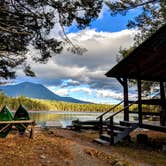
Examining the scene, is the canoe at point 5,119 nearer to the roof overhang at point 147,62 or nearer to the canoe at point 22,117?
the canoe at point 22,117

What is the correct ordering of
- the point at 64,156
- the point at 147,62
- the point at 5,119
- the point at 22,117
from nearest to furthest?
the point at 64,156
the point at 5,119
the point at 147,62
the point at 22,117

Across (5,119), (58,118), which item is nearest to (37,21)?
(5,119)

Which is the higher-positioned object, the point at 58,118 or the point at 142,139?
the point at 58,118

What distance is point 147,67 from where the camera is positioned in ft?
50.1

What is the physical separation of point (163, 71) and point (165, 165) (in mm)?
7098

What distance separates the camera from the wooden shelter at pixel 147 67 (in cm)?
1255

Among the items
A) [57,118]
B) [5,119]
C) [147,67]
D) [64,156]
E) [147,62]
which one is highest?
[147,62]

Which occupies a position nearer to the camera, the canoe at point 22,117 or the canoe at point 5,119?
the canoe at point 5,119

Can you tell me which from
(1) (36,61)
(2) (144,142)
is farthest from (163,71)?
(1) (36,61)

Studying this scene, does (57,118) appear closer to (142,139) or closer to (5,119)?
(142,139)

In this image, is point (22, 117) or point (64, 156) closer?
point (64, 156)

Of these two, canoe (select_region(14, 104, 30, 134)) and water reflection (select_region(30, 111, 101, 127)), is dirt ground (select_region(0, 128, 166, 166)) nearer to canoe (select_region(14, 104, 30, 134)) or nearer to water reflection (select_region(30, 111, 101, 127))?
canoe (select_region(14, 104, 30, 134))

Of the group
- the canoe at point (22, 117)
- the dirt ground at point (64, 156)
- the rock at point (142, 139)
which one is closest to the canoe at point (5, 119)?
the canoe at point (22, 117)

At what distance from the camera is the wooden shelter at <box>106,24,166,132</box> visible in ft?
41.2
